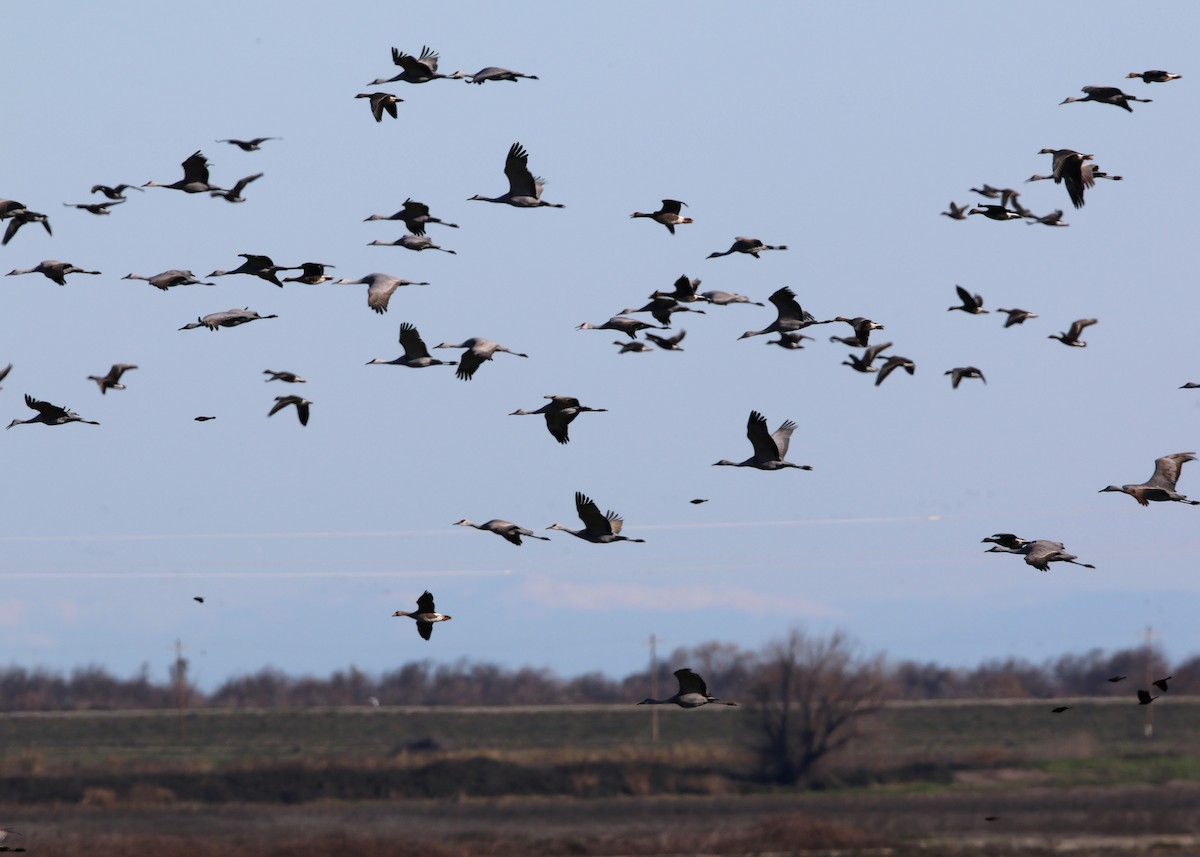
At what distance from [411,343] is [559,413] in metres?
2.65

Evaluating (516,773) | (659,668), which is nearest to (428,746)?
(516,773)

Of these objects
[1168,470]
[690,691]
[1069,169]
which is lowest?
[690,691]

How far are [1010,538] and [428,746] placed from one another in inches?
2433

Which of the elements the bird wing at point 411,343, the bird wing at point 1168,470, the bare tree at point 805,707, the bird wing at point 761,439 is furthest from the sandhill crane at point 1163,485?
the bare tree at point 805,707

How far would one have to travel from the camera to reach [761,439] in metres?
30.3

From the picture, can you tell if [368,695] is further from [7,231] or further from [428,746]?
[7,231]

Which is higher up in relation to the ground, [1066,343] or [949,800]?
[1066,343]

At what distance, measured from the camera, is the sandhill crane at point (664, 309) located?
3142cm

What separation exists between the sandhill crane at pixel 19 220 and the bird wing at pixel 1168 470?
16914mm

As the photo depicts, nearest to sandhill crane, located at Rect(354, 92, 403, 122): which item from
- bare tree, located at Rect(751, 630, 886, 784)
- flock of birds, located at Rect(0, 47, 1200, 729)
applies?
flock of birds, located at Rect(0, 47, 1200, 729)

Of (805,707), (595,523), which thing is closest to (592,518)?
(595,523)

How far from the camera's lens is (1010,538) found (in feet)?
92.8

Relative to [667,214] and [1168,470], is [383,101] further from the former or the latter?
[1168,470]

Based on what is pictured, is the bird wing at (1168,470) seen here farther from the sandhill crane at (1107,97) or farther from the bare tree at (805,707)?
the bare tree at (805,707)
